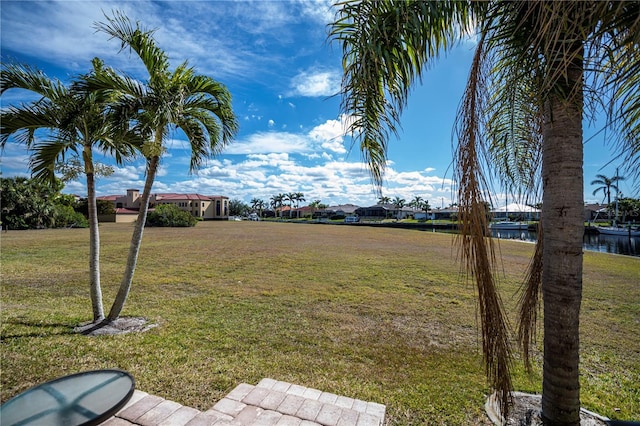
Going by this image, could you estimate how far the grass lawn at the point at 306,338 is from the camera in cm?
369

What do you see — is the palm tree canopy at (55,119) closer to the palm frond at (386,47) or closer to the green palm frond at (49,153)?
the green palm frond at (49,153)

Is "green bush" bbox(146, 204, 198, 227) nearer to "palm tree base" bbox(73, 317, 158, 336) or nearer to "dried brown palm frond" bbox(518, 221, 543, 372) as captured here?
"palm tree base" bbox(73, 317, 158, 336)

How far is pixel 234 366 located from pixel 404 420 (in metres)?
2.26

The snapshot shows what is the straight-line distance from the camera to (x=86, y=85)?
16.2ft

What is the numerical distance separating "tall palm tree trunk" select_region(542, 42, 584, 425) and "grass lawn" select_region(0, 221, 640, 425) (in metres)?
1.18

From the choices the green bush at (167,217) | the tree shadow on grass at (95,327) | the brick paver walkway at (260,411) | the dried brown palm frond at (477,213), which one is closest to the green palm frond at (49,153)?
the tree shadow on grass at (95,327)

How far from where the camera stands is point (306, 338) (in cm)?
528

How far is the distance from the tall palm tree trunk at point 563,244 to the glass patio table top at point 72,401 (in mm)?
3917

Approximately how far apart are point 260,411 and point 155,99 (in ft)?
16.0

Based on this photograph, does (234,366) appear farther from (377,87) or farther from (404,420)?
(377,87)

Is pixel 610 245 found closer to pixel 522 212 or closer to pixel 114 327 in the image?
pixel 522 212

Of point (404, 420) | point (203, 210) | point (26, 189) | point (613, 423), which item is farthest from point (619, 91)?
point (203, 210)

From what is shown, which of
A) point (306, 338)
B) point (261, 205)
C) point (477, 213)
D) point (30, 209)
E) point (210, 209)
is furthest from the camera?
point (261, 205)

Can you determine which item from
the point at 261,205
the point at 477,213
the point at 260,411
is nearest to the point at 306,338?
the point at 260,411
